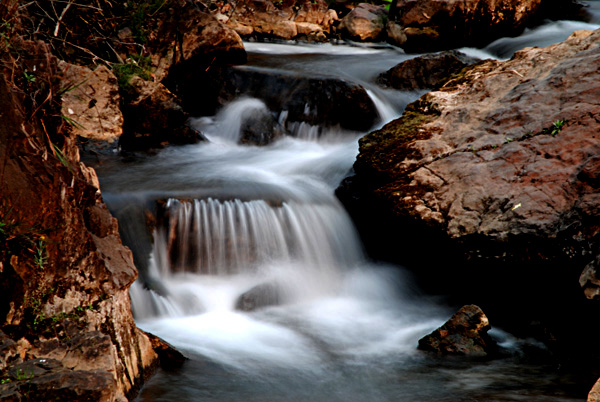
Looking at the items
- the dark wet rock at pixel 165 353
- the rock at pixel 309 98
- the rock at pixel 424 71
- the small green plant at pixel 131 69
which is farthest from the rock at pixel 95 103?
the rock at pixel 424 71

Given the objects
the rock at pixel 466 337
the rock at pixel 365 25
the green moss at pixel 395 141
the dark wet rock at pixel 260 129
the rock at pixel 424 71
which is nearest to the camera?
the rock at pixel 466 337

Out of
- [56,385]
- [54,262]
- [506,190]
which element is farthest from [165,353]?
[506,190]

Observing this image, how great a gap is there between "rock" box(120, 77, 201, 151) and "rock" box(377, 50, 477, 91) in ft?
13.2

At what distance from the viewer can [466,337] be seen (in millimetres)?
4641

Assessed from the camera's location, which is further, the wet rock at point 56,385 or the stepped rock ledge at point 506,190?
the stepped rock ledge at point 506,190

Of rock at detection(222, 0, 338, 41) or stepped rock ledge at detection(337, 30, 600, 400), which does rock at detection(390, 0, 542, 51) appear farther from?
stepped rock ledge at detection(337, 30, 600, 400)

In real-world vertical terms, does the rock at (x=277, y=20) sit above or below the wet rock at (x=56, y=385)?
above

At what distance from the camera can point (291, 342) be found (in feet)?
16.1

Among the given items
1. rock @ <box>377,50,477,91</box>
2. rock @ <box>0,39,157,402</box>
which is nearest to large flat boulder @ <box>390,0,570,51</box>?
rock @ <box>377,50,477,91</box>

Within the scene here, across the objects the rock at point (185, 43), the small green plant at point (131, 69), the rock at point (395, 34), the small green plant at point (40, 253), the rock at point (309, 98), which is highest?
the rock at point (395, 34)

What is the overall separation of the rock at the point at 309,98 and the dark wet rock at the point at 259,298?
4.19m

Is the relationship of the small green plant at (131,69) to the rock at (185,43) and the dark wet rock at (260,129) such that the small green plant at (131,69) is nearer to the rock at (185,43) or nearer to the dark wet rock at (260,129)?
the rock at (185,43)

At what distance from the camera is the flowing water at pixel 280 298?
402 centimetres

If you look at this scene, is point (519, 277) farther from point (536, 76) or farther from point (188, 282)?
point (188, 282)
